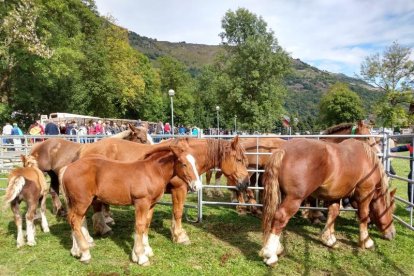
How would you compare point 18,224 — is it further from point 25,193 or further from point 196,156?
point 196,156

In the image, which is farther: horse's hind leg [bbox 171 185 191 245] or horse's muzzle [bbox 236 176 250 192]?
horse's hind leg [bbox 171 185 191 245]

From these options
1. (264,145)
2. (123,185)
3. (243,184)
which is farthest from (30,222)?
(264,145)

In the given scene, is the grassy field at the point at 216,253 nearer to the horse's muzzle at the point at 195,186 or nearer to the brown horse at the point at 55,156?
the brown horse at the point at 55,156

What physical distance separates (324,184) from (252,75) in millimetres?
28773

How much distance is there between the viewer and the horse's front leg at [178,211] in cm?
551

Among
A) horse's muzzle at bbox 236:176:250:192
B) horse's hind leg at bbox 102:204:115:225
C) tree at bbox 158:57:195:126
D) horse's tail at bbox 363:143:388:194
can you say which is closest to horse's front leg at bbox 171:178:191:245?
horse's muzzle at bbox 236:176:250:192

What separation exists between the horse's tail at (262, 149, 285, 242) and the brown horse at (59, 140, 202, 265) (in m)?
0.93

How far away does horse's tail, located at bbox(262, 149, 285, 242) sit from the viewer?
15.0 ft

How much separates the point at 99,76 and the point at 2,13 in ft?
55.2

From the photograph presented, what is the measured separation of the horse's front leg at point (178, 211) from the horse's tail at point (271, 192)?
1459mm

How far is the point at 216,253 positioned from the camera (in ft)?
16.6

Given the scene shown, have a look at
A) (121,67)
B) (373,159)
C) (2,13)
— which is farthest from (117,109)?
(373,159)

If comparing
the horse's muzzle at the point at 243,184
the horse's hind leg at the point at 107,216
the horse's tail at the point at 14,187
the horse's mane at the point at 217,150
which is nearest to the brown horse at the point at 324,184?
the horse's muzzle at the point at 243,184

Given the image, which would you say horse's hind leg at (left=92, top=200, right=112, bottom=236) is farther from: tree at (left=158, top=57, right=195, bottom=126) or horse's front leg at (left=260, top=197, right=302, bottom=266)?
tree at (left=158, top=57, right=195, bottom=126)
